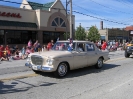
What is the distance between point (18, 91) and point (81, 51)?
14.1 ft

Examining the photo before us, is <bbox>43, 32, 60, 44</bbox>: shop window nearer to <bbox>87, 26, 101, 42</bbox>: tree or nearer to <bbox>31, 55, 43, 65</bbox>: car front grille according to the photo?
<bbox>87, 26, 101, 42</bbox>: tree

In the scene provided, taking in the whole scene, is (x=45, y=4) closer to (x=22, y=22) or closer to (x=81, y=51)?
(x=22, y=22)

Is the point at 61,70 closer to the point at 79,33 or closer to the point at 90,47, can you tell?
the point at 90,47

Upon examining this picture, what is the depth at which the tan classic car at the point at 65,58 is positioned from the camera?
8.43 metres

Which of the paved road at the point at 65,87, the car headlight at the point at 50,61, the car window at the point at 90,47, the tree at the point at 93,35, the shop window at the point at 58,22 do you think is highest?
the shop window at the point at 58,22

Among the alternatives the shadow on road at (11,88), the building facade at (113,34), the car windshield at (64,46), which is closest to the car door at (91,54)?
the car windshield at (64,46)

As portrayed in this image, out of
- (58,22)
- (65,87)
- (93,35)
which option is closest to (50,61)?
(65,87)

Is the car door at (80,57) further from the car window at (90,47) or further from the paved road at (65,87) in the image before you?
the paved road at (65,87)

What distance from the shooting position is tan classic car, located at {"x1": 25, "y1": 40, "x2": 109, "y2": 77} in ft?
27.7

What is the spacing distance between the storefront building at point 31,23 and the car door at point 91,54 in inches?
724

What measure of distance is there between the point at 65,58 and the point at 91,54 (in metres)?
2.21

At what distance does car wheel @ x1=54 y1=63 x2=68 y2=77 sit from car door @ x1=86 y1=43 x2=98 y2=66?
1.72m

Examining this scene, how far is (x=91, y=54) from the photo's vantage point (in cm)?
1061

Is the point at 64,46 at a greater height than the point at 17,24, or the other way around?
the point at 17,24
